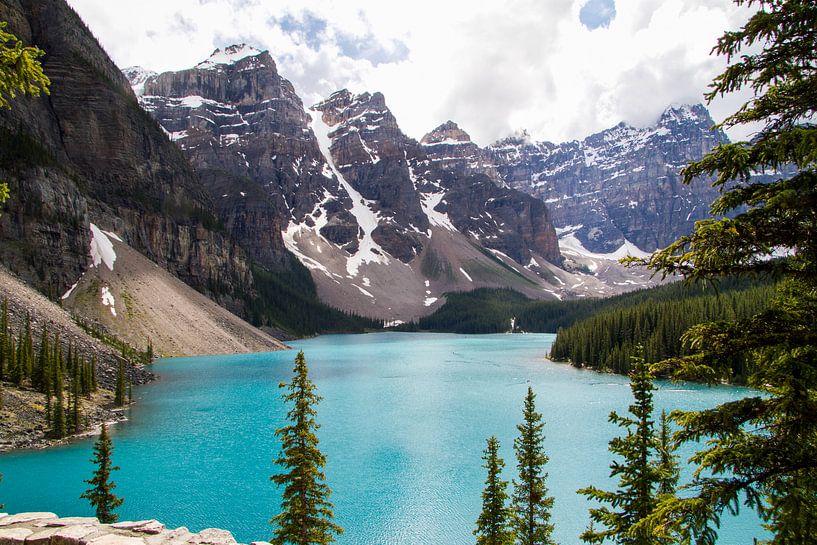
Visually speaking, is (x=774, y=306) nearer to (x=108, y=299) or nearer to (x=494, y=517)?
(x=494, y=517)

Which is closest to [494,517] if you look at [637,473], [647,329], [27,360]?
[637,473]

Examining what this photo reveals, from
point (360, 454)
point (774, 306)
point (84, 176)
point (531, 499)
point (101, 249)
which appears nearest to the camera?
point (774, 306)

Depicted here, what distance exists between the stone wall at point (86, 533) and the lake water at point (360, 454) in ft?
39.8

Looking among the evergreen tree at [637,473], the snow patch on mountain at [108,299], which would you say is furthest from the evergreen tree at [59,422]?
the snow patch on mountain at [108,299]

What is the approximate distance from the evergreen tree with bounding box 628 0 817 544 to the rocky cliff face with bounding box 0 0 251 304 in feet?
328

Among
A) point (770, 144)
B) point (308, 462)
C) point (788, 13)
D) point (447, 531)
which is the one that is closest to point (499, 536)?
point (308, 462)

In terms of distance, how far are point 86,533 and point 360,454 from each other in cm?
2619

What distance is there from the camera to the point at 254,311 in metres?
159

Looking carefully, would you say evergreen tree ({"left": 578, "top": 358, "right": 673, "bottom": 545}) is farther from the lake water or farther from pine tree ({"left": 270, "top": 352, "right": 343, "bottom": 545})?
the lake water

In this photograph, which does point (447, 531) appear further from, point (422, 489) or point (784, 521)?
point (784, 521)

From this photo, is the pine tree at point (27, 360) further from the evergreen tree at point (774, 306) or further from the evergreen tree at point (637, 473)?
the evergreen tree at point (774, 306)

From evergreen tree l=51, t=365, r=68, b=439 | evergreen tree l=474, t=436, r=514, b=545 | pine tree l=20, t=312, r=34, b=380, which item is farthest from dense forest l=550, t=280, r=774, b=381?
pine tree l=20, t=312, r=34, b=380

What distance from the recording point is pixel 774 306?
302 inches

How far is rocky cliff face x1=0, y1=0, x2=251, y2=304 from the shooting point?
295 feet
